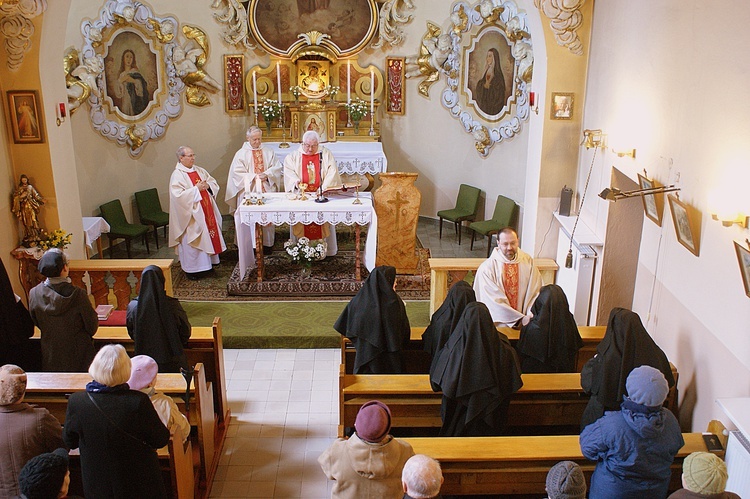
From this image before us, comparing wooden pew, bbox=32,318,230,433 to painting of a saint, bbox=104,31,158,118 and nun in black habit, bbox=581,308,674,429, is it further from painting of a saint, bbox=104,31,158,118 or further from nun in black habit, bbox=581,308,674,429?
painting of a saint, bbox=104,31,158,118

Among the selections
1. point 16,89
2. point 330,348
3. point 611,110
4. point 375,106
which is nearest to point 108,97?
point 16,89

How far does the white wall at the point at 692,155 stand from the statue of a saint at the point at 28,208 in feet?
22.5

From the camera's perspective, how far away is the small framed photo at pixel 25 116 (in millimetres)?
8586

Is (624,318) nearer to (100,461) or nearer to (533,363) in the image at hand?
(533,363)

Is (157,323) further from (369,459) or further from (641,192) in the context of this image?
(641,192)

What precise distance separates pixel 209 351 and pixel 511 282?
3173mm

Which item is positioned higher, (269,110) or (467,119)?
(269,110)

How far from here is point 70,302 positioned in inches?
236

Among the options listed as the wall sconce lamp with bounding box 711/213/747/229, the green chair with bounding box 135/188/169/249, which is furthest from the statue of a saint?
the wall sconce lamp with bounding box 711/213/747/229

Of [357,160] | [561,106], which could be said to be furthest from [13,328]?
[357,160]

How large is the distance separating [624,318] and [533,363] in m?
1.43

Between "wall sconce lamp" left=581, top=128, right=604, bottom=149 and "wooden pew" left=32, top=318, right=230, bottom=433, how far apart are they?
4581mm

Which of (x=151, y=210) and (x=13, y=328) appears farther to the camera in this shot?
(x=151, y=210)

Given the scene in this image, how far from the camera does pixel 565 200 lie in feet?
29.9
